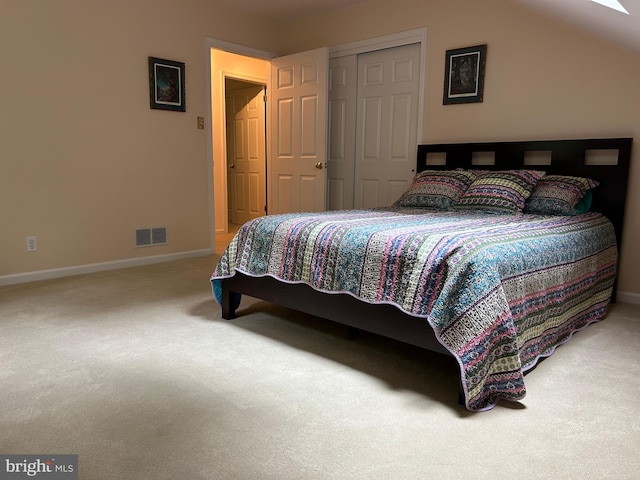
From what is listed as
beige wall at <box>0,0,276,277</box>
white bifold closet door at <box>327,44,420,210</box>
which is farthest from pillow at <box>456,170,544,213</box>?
beige wall at <box>0,0,276,277</box>

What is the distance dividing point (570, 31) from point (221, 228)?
4409mm

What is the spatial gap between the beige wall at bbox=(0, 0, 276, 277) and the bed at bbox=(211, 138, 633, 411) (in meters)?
1.77

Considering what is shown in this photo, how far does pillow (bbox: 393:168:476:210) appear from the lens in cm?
337

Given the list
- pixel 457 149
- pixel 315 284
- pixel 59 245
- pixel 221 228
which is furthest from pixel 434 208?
pixel 221 228

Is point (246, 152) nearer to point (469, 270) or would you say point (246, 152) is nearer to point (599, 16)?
point (599, 16)

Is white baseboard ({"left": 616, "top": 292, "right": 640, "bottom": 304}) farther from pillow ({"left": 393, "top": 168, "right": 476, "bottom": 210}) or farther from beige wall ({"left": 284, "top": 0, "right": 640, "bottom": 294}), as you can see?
pillow ({"left": 393, "top": 168, "right": 476, "bottom": 210})

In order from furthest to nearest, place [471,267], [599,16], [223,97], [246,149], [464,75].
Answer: [246,149] < [223,97] < [464,75] < [599,16] < [471,267]

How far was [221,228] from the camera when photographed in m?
6.18

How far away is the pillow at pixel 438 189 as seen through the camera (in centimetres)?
337

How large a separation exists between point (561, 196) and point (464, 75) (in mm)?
1381

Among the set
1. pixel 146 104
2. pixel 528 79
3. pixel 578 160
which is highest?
pixel 528 79

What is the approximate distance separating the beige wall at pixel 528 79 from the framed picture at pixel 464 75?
0.05 metres

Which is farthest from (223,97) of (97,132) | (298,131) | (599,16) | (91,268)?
(599,16)

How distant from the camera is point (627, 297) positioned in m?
3.26
